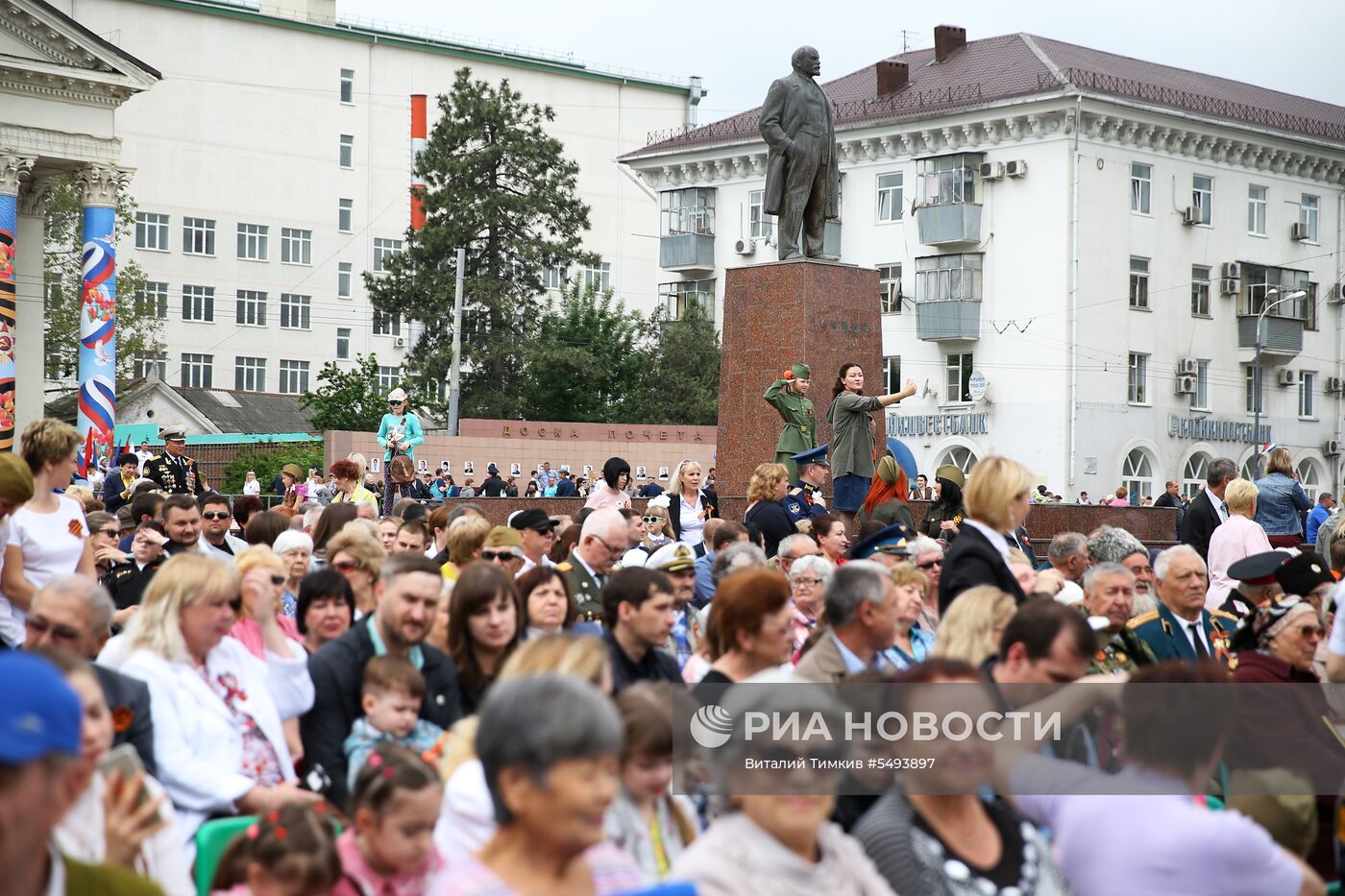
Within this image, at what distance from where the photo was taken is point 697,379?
58.4m

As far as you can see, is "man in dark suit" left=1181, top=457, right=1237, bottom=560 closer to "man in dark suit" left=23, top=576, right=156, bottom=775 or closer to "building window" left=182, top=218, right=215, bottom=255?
"man in dark suit" left=23, top=576, right=156, bottom=775

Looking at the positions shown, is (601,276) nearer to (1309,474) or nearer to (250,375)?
(250,375)

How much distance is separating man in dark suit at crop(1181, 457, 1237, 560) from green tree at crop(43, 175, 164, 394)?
4406cm

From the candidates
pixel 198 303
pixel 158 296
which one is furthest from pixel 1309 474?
pixel 158 296

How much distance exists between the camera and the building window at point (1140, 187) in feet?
166

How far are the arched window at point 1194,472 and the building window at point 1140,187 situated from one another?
298 inches

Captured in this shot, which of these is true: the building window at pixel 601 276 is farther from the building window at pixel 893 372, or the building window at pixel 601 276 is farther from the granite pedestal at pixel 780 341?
the granite pedestal at pixel 780 341

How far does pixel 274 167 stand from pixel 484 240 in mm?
14338

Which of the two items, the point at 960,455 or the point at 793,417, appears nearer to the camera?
the point at 793,417

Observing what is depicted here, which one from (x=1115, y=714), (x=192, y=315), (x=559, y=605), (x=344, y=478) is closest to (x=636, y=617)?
(x=559, y=605)

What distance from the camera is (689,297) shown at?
197ft

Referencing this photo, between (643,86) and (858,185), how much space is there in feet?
81.9

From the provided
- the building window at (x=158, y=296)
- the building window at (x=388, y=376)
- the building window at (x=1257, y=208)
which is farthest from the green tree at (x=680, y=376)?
the building window at (x=158, y=296)

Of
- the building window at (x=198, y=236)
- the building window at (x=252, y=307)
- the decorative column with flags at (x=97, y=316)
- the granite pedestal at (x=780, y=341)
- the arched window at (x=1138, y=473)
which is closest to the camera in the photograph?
the granite pedestal at (x=780, y=341)
